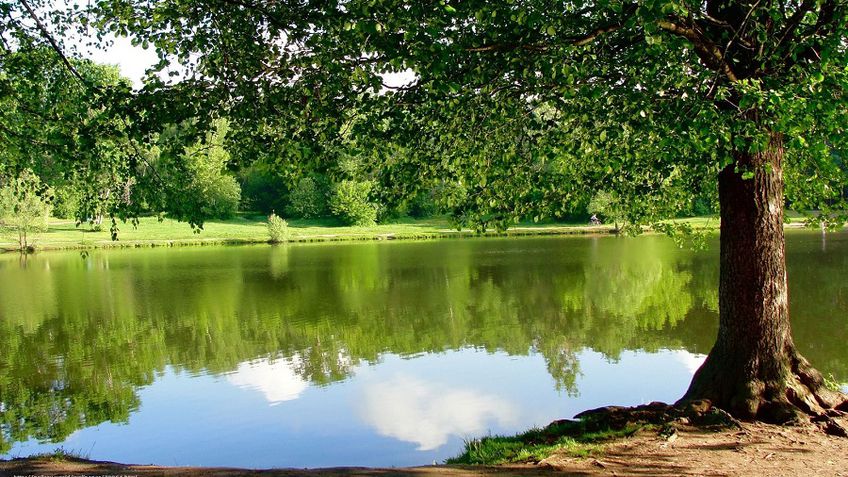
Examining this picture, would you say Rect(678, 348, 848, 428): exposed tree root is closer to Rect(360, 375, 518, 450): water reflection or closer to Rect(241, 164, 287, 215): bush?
Rect(360, 375, 518, 450): water reflection

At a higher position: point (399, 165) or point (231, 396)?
point (399, 165)

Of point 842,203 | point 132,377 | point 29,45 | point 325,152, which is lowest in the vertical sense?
point 132,377

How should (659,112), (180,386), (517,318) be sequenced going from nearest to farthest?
(659,112), (180,386), (517,318)

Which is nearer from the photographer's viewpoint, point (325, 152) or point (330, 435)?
point (325, 152)

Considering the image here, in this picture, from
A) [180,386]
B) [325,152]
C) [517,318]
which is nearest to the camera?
[325,152]

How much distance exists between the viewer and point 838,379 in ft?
39.9

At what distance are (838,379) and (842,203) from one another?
351 cm

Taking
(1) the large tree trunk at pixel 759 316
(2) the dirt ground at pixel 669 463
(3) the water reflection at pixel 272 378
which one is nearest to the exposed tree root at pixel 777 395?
(1) the large tree trunk at pixel 759 316

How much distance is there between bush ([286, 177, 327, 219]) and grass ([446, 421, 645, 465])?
7520 cm

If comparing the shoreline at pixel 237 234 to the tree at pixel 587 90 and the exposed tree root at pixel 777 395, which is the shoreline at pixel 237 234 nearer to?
the tree at pixel 587 90

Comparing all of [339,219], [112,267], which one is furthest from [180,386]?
[339,219]

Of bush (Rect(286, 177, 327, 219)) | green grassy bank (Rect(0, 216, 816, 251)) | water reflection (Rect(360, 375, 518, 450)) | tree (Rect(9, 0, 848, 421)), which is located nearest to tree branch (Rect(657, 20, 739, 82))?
tree (Rect(9, 0, 848, 421))

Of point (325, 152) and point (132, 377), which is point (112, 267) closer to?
point (132, 377)

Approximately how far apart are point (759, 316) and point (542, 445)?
130 inches
